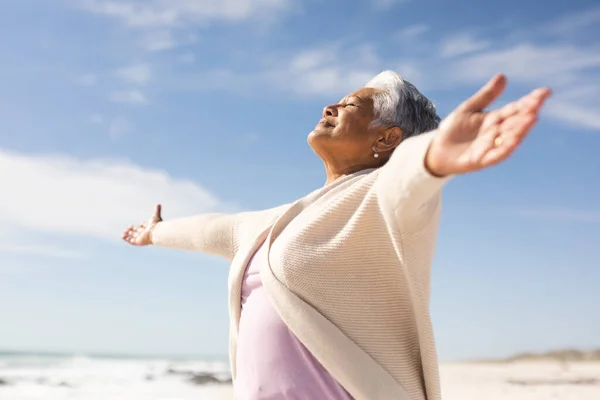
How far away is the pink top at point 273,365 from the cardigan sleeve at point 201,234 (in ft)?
1.73

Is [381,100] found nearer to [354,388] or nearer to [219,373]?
[354,388]

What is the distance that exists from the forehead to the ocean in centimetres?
973

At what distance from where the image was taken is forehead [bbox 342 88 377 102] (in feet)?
8.59

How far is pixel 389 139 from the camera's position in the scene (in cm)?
258

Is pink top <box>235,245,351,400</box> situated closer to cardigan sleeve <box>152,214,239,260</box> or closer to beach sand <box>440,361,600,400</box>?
cardigan sleeve <box>152,214,239,260</box>

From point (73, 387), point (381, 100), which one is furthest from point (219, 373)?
point (381, 100)

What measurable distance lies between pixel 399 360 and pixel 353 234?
43 centimetres

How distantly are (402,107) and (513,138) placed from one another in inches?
48.2

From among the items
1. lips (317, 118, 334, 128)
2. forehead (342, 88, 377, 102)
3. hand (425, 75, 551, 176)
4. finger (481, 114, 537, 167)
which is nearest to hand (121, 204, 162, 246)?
lips (317, 118, 334, 128)

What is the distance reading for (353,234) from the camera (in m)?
2.11

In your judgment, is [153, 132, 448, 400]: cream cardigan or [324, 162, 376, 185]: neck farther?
[324, 162, 376, 185]: neck

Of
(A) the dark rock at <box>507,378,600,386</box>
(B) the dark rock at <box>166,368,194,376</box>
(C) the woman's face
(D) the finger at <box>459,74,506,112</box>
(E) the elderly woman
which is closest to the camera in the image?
(D) the finger at <box>459,74,506,112</box>

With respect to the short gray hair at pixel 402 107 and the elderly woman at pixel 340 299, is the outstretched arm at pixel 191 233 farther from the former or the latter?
the short gray hair at pixel 402 107

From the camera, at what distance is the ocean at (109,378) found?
13727 millimetres
